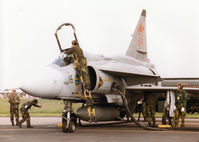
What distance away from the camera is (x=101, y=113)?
979 cm

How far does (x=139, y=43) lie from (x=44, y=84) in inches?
275

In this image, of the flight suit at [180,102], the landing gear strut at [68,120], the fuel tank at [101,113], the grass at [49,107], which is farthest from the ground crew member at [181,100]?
the grass at [49,107]

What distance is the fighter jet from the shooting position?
840 cm

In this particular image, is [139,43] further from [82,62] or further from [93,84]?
[82,62]

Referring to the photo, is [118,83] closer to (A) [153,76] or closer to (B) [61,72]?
(A) [153,76]

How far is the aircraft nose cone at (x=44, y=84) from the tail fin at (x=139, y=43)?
5619mm

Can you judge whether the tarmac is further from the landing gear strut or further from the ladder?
the ladder

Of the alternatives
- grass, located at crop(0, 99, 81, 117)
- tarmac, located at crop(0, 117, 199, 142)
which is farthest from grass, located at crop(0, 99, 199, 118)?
tarmac, located at crop(0, 117, 199, 142)

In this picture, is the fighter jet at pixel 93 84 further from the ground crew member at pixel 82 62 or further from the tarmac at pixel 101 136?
→ the tarmac at pixel 101 136

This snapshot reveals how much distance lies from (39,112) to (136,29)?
1217cm

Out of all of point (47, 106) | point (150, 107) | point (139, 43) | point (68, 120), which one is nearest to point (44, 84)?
point (68, 120)

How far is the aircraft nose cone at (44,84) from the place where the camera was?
26.5 ft

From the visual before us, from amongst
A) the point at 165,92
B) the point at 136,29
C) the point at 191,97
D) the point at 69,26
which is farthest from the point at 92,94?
the point at 136,29

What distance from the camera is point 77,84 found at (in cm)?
933
